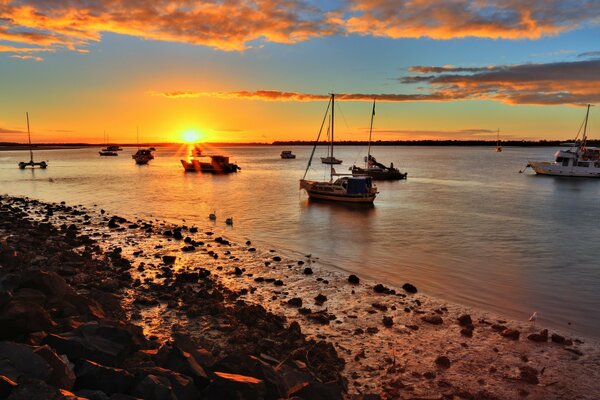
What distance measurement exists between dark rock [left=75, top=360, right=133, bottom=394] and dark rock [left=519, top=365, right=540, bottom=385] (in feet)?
28.0

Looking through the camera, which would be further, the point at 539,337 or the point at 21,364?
the point at 539,337

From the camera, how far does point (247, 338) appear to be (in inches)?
414

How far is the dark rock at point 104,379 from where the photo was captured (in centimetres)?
661

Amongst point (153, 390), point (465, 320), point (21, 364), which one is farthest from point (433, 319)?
point (21, 364)

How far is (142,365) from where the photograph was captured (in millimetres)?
7539

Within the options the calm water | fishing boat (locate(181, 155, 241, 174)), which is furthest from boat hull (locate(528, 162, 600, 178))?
fishing boat (locate(181, 155, 241, 174))

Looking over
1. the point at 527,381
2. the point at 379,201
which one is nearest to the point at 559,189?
the point at 379,201

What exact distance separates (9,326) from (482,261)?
20666 millimetres

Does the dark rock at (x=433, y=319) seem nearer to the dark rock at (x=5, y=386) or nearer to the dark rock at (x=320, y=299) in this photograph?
the dark rock at (x=320, y=299)

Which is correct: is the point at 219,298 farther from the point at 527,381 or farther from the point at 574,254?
the point at 574,254

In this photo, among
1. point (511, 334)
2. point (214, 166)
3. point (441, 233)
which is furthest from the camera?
point (214, 166)

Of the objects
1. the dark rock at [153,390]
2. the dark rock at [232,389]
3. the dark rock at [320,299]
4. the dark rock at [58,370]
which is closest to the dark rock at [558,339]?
the dark rock at [320,299]

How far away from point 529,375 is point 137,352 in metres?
8.71

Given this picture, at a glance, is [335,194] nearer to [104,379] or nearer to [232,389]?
[232,389]
